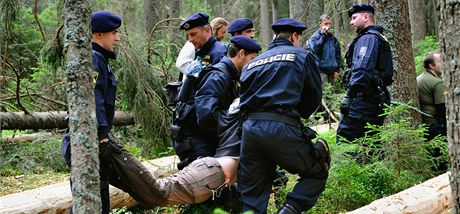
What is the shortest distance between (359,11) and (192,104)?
253cm

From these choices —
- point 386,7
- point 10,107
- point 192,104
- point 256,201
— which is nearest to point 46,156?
point 10,107

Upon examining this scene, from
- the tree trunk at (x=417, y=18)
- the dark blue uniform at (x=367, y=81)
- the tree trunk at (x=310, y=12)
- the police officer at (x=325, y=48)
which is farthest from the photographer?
the tree trunk at (x=417, y=18)

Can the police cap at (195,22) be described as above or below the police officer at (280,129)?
above

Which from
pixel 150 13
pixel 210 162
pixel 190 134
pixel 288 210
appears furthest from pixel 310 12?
pixel 288 210

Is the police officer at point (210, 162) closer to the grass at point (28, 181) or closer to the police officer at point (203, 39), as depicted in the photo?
the police officer at point (203, 39)

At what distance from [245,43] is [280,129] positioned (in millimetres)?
1269

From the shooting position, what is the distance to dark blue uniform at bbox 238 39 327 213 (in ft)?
15.0

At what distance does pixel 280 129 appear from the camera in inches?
178

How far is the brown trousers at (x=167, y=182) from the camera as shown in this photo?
4742mm

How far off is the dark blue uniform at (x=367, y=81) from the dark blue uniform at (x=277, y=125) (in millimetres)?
1685

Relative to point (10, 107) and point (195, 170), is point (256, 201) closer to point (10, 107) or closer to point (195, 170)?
point (195, 170)

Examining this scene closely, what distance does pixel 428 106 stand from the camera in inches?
296

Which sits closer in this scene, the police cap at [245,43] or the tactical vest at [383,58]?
the police cap at [245,43]

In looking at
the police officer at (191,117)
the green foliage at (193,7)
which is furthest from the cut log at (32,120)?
the green foliage at (193,7)
